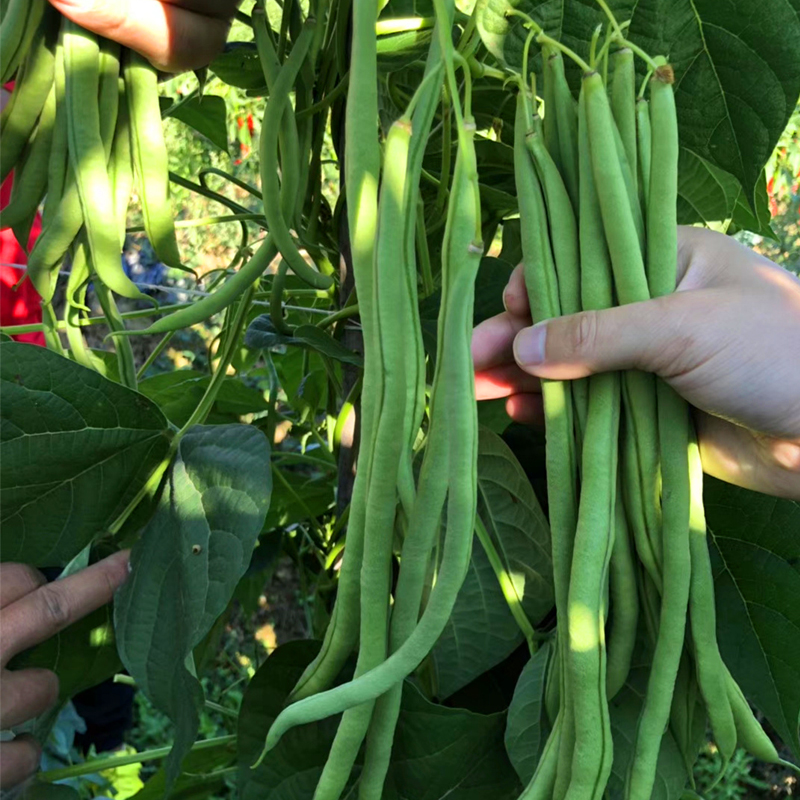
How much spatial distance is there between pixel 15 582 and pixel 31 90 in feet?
1.06

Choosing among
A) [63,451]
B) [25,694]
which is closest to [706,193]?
[63,451]

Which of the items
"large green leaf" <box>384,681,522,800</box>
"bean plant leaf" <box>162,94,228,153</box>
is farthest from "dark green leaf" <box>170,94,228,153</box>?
"large green leaf" <box>384,681,522,800</box>

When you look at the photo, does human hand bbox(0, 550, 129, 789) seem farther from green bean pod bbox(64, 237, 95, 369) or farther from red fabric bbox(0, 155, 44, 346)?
red fabric bbox(0, 155, 44, 346)

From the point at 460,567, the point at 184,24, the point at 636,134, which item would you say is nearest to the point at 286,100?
the point at 184,24

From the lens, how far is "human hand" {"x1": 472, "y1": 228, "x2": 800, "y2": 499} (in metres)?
0.46

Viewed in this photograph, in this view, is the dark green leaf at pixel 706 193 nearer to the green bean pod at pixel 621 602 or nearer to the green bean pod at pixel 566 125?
the green bean pod at pixel 566 125

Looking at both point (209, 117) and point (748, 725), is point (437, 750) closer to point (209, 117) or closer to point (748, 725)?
point (748, 725)

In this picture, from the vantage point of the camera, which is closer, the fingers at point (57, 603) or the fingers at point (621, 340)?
the fingers at point (621, 340)

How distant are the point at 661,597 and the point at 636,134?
0.76 ft

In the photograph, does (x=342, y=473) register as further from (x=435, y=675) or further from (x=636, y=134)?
(x=636, y=134)

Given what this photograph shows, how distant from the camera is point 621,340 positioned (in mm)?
448

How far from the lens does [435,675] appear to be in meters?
0.58

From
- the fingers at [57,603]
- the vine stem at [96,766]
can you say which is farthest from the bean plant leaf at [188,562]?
the vine stem at [96,766]

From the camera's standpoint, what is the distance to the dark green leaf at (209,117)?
0.87 metres
